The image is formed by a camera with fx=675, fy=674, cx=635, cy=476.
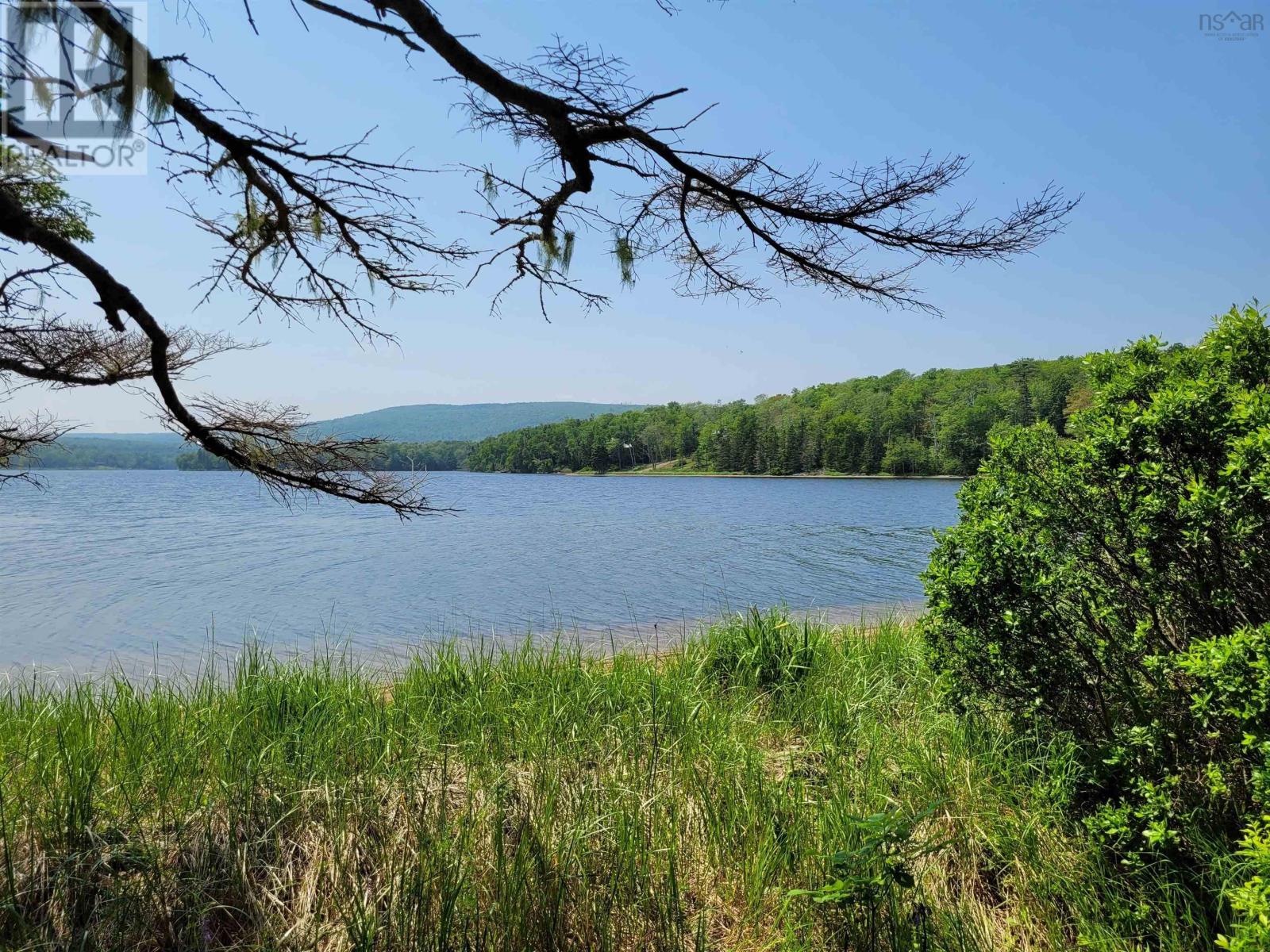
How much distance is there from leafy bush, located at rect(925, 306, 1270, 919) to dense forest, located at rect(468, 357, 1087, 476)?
6475cm

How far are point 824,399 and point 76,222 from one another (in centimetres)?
10523

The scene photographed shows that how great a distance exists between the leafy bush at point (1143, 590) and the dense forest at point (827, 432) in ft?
212

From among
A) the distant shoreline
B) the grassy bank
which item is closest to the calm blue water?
the grassy bank

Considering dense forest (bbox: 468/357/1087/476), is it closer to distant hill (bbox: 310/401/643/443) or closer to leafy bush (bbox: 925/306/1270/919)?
distant hill (bbox: 310/401/643/443)

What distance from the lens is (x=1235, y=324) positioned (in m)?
2.68

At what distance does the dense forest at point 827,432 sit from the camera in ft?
234

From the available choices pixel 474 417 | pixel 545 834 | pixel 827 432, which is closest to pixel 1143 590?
pixel 545 834

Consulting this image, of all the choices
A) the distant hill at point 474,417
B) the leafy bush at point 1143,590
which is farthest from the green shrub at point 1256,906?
the distant hill at point 474,417

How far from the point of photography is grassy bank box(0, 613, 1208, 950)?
7.34 ft

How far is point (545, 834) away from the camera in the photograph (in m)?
2.65

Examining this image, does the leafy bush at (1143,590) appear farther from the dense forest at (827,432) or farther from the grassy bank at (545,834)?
the dense forest at (827,432)

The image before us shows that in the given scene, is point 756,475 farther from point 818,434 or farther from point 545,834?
point 545,834

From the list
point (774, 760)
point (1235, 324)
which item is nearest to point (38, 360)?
point (774, 760)

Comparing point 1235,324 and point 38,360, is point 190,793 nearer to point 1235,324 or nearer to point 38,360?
point 38,360
